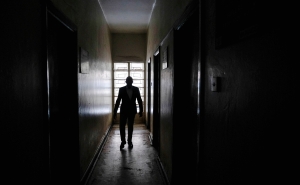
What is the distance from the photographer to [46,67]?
66.3 inches

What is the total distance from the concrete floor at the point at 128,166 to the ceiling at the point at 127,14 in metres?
3.16

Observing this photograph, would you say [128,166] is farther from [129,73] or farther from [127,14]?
[129,73]

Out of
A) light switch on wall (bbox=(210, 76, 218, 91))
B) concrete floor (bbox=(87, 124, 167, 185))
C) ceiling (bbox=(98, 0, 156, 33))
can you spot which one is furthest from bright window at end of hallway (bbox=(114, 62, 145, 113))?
light switch on wall (bbox=(210, 76, 218, 91))

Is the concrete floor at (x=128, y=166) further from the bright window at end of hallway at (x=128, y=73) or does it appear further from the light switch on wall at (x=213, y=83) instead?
the bright window at end of hallway at (x=128, y=73)

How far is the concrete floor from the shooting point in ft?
10.7

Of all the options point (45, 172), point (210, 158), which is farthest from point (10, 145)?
point (210, 158)

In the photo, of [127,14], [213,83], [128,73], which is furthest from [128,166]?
[128,73]

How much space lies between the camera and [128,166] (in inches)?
150

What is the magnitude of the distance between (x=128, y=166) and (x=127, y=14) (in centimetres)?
389

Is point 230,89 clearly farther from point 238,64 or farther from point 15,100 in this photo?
point 15,100

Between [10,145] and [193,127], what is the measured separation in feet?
5.10

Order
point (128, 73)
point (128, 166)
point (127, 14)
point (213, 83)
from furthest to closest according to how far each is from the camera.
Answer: point (128, 73) → point (127, 14) → point (128, 166) → point (213, 83)

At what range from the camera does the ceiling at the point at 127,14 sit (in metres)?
5.05

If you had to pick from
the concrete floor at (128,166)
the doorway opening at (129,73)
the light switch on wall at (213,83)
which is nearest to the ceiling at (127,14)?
the doorway opening at (129,73)
